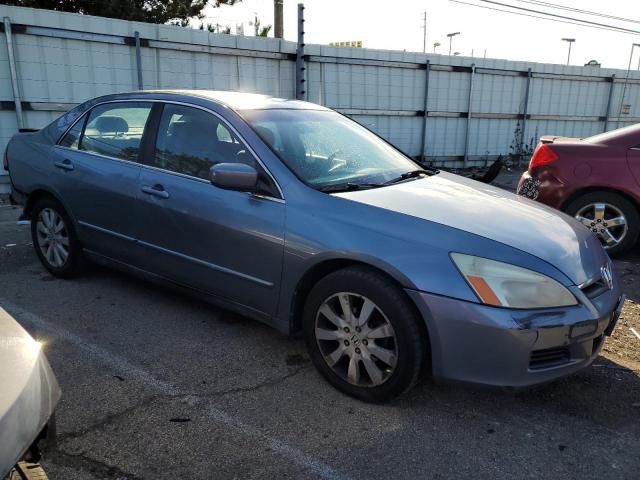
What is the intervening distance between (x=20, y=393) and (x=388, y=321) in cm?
165

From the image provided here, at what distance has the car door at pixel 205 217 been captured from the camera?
3.14 metres

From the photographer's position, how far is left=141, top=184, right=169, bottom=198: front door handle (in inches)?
142

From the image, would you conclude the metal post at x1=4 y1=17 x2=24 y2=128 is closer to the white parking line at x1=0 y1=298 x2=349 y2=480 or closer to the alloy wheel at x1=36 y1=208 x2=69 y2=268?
the alloy wheel at x1=36 y1=208 x2=69 y2=268

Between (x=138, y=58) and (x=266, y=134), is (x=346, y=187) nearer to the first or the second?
(x=266, y=134)

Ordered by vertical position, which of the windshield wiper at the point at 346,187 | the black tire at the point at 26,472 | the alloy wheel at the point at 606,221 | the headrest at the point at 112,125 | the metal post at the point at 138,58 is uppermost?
the metal post at the point at 138,58

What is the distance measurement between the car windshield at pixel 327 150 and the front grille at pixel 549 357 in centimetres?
135

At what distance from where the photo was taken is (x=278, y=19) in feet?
49.6

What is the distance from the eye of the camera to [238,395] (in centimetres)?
295

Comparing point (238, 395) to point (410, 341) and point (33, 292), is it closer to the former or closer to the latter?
point (410, 341)

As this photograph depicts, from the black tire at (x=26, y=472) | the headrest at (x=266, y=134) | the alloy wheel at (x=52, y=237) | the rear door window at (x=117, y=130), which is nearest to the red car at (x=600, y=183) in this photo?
the headrest at (x=266, y=134)

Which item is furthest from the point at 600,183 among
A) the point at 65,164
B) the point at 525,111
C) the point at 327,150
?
the point at 525,111

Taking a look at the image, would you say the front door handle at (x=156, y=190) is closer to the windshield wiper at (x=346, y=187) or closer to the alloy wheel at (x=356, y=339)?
the windshield wiper at (x=346, y=187)

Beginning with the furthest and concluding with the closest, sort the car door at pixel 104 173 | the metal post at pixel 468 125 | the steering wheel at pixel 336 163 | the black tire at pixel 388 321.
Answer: the metal post at pixel 468 125 < the car door at pixel 104 173 < the steering wheel at pixel 336 163 < the black tire at pixel 388 321

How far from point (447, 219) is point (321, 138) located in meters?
1.24
